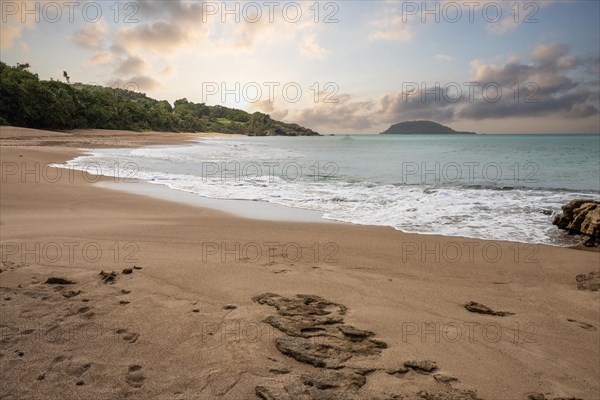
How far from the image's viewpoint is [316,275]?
430 centimetres

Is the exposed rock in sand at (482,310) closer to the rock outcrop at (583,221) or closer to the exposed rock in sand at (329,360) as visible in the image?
the exposed rock in sand at (329,360)

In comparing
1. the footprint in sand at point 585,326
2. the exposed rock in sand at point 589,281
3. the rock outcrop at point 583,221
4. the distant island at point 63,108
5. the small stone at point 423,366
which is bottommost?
the footprint in sand at point 585,326

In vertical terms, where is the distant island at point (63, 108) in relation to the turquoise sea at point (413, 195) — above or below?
above

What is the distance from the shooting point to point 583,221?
21.3 ft

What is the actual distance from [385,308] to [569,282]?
270 centimetres

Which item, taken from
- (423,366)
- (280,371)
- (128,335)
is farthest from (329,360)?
(128,335)

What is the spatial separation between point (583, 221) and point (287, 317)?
6177 millimetres

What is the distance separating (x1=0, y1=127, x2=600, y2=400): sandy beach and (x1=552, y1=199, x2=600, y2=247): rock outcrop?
813 millimetres

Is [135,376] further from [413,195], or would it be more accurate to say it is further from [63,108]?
[63,108]

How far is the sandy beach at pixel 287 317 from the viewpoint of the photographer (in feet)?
7.64

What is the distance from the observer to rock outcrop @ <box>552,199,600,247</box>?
6160 mm

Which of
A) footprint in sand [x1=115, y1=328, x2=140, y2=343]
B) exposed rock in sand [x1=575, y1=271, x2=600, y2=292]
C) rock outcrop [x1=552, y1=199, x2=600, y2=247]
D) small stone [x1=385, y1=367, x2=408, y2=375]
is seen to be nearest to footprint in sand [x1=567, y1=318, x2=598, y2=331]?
exposed rock in sand [x1=575, y1=271, x2=600, y2=292]

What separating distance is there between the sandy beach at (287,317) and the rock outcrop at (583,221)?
2.67 feet

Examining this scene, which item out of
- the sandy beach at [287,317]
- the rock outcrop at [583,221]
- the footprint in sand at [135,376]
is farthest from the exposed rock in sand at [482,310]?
the rock outcrop at [583,221]
